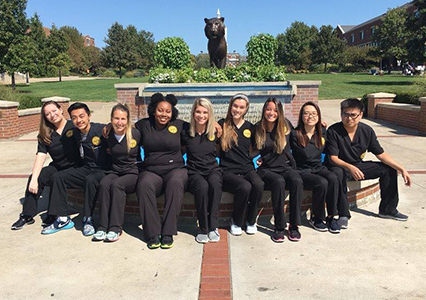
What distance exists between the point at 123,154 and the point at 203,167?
2.80ft

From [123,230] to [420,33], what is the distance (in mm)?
24437

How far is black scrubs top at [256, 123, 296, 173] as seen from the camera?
387 centimetres

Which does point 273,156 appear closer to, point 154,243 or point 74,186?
point 154,243

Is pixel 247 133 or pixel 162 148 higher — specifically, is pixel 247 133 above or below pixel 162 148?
above

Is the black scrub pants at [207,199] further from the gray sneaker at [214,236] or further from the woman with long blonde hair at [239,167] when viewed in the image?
the woman with long blonde hair at [239,167]

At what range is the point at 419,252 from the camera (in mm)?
3236

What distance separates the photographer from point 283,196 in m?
3.57

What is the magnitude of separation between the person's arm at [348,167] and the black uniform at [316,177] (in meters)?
0.13

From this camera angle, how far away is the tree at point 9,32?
21.5 metres

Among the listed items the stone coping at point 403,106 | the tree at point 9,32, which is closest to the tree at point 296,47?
the tree at point 9,32

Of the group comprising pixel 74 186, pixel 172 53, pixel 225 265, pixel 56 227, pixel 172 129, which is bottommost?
pixel 225 265

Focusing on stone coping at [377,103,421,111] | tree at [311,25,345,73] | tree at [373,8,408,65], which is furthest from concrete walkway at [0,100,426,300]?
tree at [311,25,345,73]

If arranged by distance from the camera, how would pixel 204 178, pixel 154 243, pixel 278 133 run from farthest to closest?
1. pixel 278 133
2. pixel 204 178
3. pixel 154 243

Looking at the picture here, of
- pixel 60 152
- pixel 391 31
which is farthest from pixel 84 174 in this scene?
pixel 391 31
